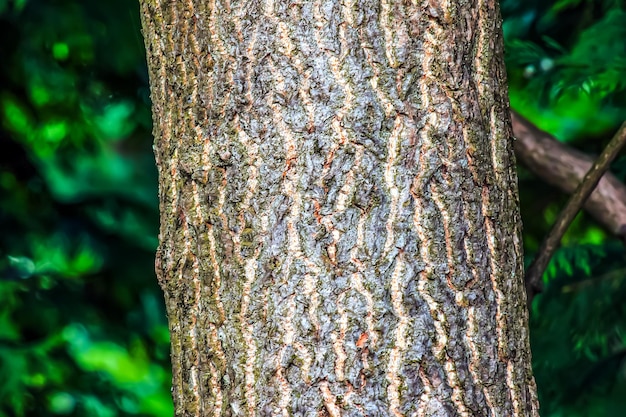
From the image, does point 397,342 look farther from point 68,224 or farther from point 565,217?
point 68,224

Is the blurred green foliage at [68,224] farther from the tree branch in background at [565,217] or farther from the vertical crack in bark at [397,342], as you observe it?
the vertical crack in bark at [397,342]

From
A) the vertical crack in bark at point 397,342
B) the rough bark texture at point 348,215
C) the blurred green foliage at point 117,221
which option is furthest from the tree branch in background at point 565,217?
the blurred green foliage at point 117,221

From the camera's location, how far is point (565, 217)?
1.47 meters

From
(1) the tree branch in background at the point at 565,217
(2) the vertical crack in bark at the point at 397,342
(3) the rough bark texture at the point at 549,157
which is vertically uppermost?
(3) the rough bark texture at the point at 549,157

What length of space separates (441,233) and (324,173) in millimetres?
161

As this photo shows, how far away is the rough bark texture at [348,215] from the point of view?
3.05 feet

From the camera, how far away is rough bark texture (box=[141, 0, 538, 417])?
0.93 meters

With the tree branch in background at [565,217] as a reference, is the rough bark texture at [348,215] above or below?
below

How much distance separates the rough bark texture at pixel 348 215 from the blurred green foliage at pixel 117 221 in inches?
51.2

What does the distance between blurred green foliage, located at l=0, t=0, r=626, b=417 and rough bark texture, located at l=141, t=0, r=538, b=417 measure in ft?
4.27

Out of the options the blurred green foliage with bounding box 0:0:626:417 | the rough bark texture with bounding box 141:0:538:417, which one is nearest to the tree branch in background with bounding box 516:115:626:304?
the rough bark texture with bounding box 141:0:538:417

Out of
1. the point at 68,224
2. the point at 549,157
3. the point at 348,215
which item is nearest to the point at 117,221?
the point at 68,224

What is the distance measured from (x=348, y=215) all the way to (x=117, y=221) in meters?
2.75

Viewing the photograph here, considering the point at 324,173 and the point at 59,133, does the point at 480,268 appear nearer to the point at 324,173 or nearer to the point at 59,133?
the point at 324,173
